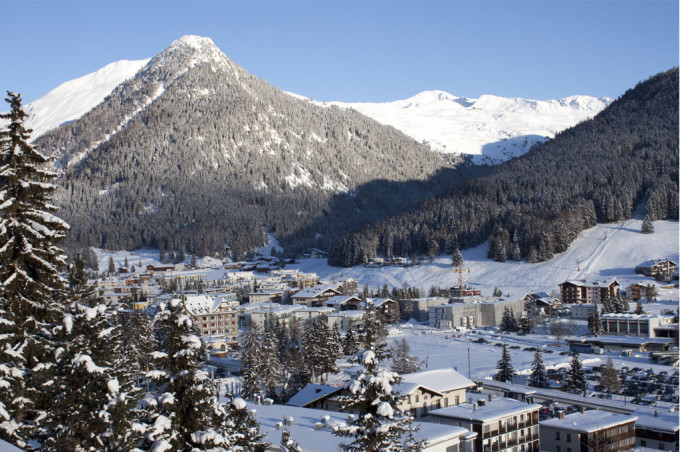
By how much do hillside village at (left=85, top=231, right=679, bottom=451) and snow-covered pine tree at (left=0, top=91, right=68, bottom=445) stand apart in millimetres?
1540

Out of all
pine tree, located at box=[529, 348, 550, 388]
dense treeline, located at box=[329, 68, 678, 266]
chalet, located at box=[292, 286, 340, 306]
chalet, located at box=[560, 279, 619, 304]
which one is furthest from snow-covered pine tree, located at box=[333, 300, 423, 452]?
dense treeline, located at box=[329, 68, 678, 266]

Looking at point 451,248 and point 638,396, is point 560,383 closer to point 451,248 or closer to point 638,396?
point 638,396

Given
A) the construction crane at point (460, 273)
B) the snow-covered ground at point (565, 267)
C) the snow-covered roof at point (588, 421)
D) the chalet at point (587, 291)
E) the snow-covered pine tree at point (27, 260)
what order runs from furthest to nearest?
the snow-covered ground at point (565, 267), the construction crane at point (460, 273), the chalet at point (587, 291), the snow-covered roof at point (588, 421), the snow-covered pine tree at point (27, 260)

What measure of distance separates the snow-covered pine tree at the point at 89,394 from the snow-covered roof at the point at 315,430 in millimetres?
10732

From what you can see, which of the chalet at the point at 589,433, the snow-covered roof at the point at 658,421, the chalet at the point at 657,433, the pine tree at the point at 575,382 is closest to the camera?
the chalet at the point at 589,433

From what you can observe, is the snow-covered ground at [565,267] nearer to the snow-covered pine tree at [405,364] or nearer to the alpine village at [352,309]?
the alpine village at [352,309]

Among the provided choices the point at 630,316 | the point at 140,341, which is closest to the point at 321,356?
the point at 140,341

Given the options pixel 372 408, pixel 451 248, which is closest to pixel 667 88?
pixel 451 248

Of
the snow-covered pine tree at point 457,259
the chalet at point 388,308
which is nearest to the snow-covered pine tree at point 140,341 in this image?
the chalet at point 388,308

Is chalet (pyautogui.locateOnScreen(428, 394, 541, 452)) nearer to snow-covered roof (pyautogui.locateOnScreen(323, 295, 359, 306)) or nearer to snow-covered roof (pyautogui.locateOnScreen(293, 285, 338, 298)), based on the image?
snow-covered roof (pyautogui.locateOnScreen(323, 295, 359, 306))

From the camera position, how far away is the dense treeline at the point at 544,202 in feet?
384

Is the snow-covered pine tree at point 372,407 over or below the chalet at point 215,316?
over

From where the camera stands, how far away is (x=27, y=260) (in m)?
14.9

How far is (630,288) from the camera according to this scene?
90.6 metres
